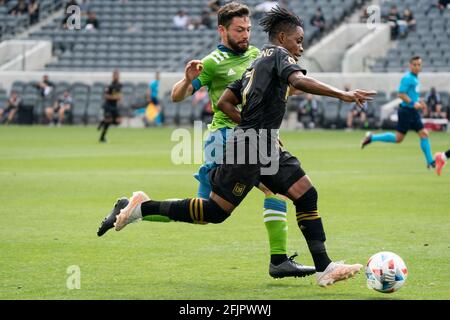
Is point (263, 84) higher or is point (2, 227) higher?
point (263, 84)

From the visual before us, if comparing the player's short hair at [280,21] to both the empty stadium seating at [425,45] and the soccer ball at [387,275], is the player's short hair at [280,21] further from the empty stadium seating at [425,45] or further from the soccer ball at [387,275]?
the empty stadium seating at [425,45]

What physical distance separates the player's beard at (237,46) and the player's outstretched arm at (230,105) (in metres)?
0.78

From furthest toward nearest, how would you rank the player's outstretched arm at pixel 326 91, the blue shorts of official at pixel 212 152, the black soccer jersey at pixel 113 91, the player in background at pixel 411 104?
the black soccer jersey at pixel 113 91 < the player in background at pixel 411 104 < the blue shorts of official at pixel 212 152 < the player's outstretched arm at pixel 326 91

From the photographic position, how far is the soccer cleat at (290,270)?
9.34 metres

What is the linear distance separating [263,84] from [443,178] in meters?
12.2

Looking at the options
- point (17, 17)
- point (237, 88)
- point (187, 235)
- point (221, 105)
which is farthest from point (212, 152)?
point (17, 17)

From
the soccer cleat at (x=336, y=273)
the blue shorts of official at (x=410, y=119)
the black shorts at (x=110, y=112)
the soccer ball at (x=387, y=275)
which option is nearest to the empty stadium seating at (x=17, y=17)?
the black shorts at (x=110, y=112)

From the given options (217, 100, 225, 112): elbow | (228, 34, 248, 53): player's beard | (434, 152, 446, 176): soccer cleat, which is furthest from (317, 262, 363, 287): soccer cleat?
(434, 152, 446, 176): soccer cleat

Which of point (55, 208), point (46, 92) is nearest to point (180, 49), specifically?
point (46, 92)

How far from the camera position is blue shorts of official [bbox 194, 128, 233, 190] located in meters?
9.67

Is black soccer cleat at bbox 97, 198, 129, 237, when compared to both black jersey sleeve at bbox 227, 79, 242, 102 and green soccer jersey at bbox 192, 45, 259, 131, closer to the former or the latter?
green soccer jersey at bbox 192, 45, 259, 131

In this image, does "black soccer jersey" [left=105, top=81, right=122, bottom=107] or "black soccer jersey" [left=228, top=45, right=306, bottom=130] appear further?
"black soccer jersey" [left=105, top=81, right=122, bottom=107]

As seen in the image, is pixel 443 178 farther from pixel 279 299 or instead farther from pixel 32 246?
pixel 279 299
